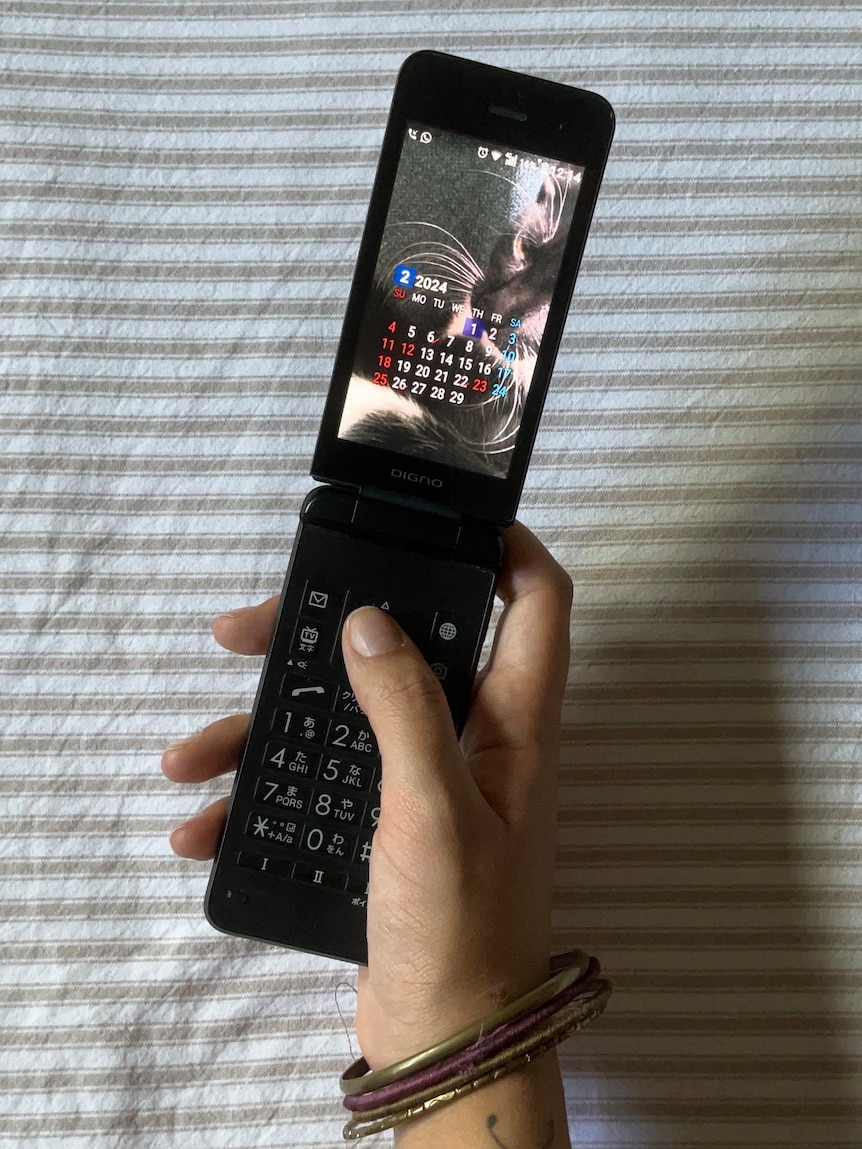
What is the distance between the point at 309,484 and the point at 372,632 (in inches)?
5.2

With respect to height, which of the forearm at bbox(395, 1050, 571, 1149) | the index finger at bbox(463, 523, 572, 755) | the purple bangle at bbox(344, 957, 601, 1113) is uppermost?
the index finger at bbox(463, 523, 572, 755)

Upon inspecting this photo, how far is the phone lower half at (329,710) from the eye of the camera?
0.38m

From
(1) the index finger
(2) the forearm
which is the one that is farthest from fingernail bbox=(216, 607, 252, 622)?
(2) the forearm

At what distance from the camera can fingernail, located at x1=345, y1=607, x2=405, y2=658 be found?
35 cm

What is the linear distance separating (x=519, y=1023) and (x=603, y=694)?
17cm

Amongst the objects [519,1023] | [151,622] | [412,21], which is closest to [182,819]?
[151,622]

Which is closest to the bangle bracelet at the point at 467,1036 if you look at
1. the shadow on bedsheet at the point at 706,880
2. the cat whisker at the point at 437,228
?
the shadow on bedsheet at the point at 706,880

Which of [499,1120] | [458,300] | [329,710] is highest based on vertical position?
[458,300]

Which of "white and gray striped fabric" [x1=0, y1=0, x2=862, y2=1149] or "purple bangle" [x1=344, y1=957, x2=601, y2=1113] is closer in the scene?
"purple bangle" [x1=344, y1=957, x2=601, y2=1113]

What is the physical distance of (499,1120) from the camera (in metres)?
0.34

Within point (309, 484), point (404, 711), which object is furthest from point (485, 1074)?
point (309, 484)

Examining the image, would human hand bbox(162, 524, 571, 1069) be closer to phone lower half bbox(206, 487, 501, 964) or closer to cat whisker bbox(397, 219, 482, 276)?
phone lower half bbox(206, 487, 501, 964)

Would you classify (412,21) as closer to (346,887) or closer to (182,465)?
(182,465)

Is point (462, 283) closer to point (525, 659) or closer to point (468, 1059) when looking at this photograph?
point (525, 659)
